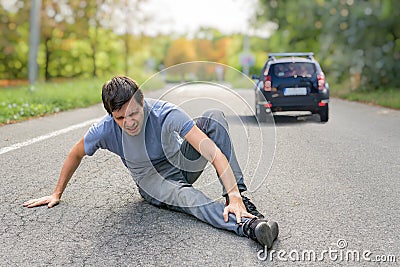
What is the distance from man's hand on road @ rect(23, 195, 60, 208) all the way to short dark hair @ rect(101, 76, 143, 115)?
1019mm

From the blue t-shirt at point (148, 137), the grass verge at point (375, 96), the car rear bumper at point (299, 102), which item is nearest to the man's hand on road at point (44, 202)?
the blue t-shirt at point (148, 137)

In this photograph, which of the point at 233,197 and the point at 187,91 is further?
the point at 187,91

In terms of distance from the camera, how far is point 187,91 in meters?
4.66

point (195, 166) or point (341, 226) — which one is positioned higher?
point (195, 166)

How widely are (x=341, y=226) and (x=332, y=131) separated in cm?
658

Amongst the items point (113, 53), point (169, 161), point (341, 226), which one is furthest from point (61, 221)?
point (113, 53)

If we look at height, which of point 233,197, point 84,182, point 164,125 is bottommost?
point 84,182

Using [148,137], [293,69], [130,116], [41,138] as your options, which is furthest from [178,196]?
[293,69]

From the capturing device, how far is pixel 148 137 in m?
4.27

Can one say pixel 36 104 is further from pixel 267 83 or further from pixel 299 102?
pixel 299 102

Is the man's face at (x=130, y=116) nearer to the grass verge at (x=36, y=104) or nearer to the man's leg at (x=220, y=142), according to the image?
the man's leg at (x=220, y=142)

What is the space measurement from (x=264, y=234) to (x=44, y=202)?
183 centimetres

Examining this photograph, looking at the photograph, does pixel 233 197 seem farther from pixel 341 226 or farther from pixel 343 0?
pixel 343 0

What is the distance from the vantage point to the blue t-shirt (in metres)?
4.16
